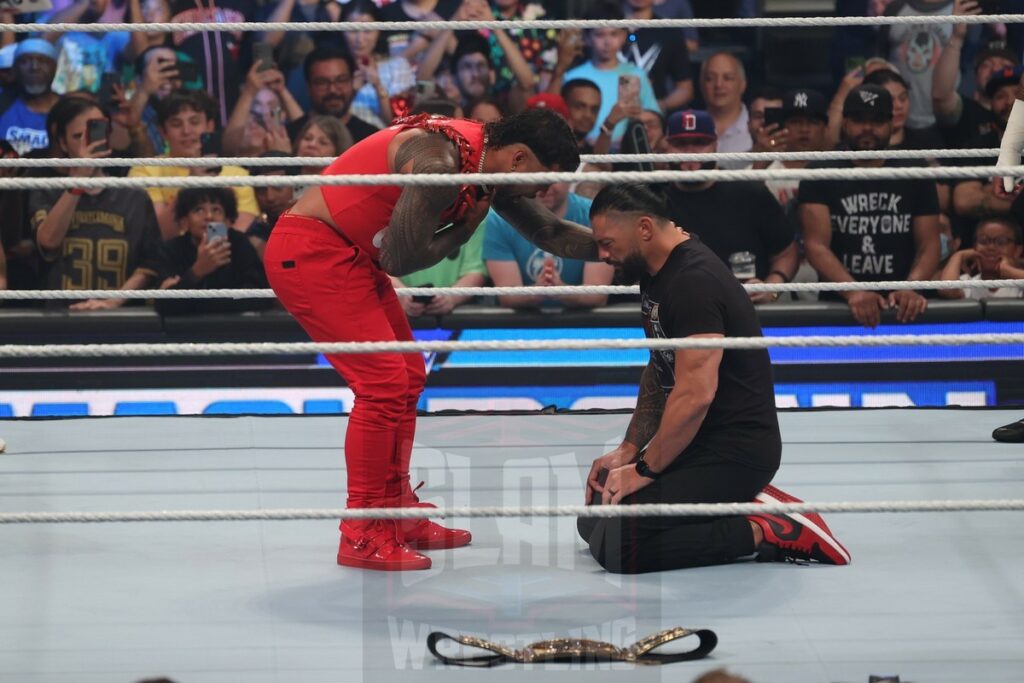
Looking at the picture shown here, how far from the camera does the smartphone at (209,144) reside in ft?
16.3

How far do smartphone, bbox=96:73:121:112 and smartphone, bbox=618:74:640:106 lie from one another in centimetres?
188

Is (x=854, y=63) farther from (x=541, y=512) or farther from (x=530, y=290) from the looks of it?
(x=541, y=512)

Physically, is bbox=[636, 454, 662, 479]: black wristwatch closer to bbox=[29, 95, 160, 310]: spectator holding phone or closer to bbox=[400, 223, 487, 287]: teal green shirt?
bbox=[400, 223, 487, 287]: teal green shirt

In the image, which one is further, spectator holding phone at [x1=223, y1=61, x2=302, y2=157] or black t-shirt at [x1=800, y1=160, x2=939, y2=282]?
spectator holding phone at [x1=223, y1=61, x2=302, y2=157]

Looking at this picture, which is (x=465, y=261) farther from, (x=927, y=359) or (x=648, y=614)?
(x=648, y=614)

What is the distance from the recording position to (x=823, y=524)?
277cm

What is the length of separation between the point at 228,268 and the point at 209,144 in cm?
63

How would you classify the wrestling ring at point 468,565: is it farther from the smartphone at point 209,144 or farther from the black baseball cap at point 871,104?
the smartphone at point 209,144

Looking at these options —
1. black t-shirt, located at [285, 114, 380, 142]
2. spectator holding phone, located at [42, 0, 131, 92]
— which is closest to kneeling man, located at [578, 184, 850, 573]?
black t-shirt, located at [285, 114, 380, 142]

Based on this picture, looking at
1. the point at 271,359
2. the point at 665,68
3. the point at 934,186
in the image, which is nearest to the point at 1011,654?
the point at 934,186

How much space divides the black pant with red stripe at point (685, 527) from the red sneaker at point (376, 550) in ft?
1.21

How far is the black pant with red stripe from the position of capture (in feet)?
8.84

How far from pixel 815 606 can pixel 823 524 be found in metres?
0.31

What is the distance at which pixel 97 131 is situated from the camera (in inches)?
181
